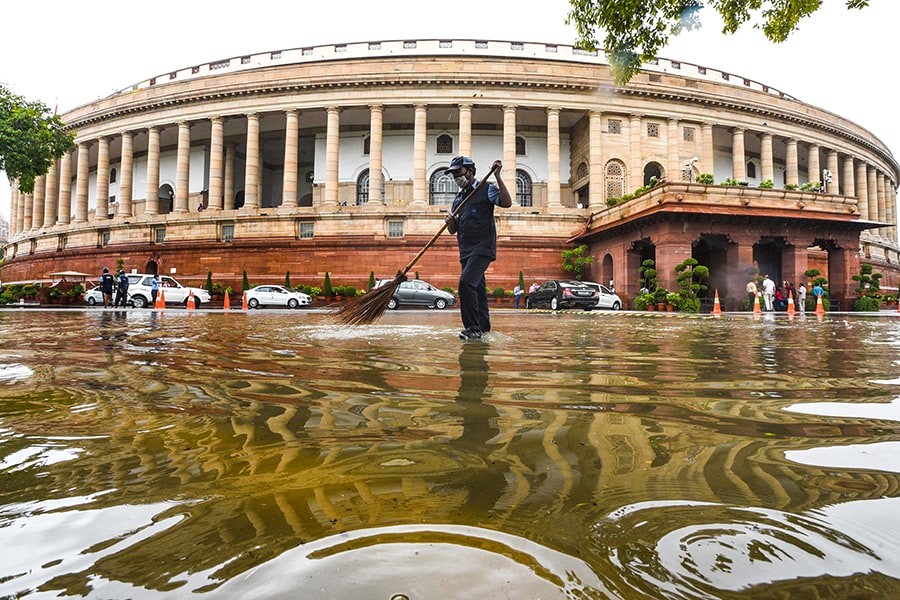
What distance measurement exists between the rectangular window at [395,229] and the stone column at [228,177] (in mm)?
16536

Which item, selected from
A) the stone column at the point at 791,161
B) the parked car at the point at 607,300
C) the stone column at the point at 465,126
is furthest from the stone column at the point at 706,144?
the parked car at the point at 607,300

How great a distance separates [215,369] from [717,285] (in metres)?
25.2

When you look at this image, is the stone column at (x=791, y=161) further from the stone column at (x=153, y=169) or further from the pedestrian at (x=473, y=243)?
the stone column at (x=153, y=169)

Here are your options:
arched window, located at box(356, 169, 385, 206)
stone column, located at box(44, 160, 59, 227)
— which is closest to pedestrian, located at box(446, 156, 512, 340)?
arched window, located at box(356, 169, 385, 206)

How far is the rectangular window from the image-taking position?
3123cm

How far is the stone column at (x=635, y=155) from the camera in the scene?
1309 inches

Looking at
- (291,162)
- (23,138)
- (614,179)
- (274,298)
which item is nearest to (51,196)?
(23,138)

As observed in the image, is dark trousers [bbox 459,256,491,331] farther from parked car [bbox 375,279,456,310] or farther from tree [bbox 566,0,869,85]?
parked car [bbox 375,279,456,310]

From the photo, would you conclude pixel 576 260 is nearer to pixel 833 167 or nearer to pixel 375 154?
pixel 375 154

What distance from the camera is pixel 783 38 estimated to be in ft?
27.4

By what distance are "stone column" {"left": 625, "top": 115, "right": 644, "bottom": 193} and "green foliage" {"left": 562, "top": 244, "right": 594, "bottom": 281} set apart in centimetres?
749

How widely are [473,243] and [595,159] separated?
29.6 metres

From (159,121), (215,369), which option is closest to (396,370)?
(215,369)

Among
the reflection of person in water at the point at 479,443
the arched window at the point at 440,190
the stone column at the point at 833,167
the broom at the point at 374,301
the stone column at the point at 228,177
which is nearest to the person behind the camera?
the reflection of person in water at the point at 479,443
